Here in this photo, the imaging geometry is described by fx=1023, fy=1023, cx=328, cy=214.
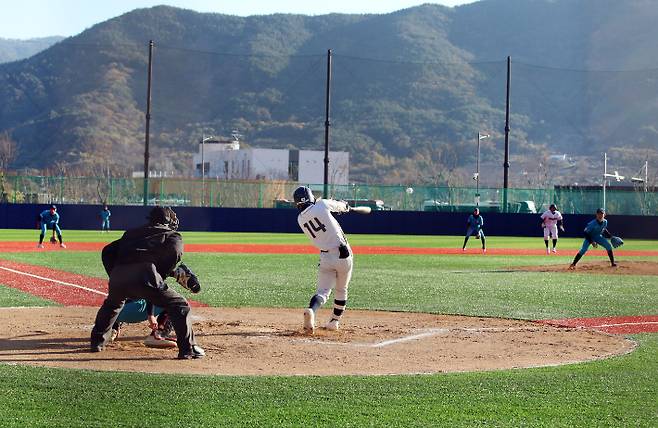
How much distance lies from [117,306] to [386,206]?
56.3 meters

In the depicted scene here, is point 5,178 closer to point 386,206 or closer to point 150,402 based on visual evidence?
point 386,206

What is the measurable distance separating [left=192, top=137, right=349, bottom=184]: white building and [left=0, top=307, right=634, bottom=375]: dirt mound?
110 meters

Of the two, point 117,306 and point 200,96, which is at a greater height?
point 200,96

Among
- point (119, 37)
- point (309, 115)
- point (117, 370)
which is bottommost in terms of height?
point (117, 370)

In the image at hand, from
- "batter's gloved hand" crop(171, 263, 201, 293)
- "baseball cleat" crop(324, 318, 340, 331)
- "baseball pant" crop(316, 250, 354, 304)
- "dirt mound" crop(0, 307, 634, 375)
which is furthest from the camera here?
"baseball cleat" crop(324, 318, 340, 331)

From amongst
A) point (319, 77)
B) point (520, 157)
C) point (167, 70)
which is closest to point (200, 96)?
point (167, 70)

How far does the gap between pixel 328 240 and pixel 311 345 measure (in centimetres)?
157

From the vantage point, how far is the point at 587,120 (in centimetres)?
17675

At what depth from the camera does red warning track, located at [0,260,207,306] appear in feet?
59.5

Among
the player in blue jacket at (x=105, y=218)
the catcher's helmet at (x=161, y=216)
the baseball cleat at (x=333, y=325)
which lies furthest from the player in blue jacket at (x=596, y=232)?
the player in blue jacket at (x=105, y=218)

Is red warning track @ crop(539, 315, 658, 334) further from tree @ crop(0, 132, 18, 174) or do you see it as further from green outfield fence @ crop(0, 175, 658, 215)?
tree @ crop(0, 132, 18, 174)

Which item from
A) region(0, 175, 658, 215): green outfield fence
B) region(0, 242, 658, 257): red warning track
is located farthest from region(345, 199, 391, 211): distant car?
region(0, 242, 658, 257): red warning track

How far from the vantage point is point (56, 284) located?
69.1ft

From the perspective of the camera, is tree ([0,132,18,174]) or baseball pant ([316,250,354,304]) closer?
baseball pant ([316,250,354,304])
